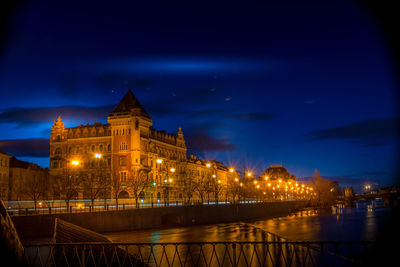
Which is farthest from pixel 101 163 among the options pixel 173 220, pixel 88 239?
pixel 88 239

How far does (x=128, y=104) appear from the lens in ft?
314

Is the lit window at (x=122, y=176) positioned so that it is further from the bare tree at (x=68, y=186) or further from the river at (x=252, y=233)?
the river at (x=252, y=233)

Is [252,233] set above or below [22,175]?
below

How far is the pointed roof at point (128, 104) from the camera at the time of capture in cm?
9473

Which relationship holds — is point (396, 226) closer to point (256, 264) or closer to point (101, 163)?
point (256, 264)

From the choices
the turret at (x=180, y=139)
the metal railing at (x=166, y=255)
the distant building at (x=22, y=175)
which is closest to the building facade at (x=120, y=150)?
the distant building at (x=22, y=175)

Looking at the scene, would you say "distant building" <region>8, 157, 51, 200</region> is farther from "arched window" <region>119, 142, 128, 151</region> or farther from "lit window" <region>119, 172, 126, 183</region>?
"arched window" <region>119, 142, 128, 151</region>

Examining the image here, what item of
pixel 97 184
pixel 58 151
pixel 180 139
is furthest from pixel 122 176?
pixel 180 139

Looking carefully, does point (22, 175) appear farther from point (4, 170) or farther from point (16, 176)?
point (4, 170)

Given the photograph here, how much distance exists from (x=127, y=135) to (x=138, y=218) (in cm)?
4078

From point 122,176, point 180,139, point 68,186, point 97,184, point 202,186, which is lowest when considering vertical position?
point 202,186

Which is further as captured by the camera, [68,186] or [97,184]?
[97,184]

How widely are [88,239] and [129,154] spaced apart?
2666 inches

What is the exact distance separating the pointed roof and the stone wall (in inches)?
1387
